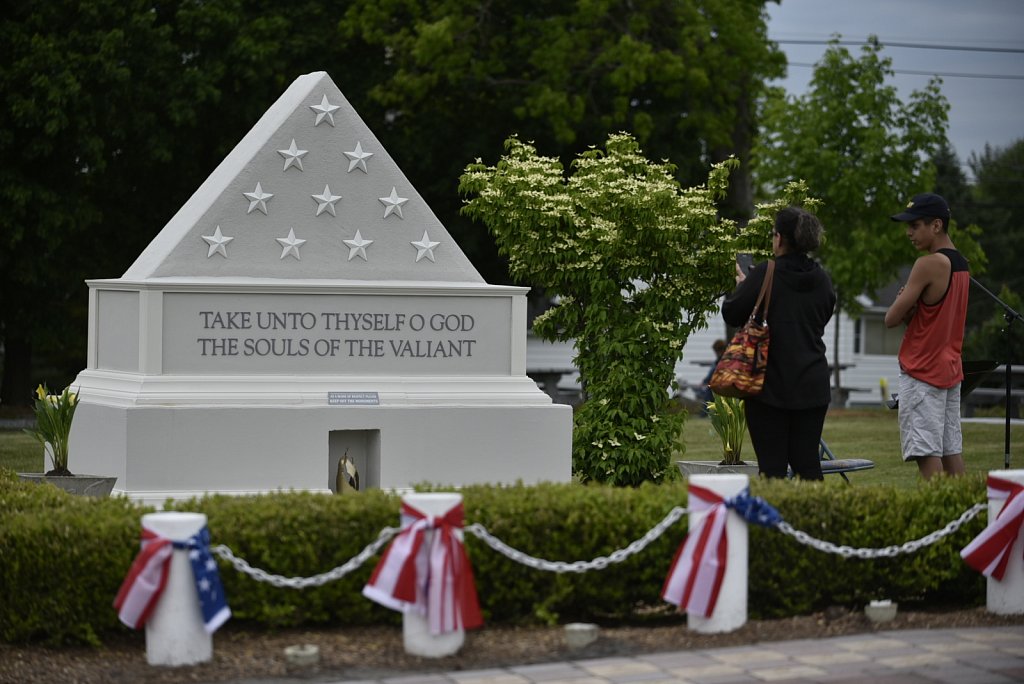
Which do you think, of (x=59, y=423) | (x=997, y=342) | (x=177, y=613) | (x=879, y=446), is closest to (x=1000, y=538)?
(x=177, y=613)

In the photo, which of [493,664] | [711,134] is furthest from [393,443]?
[711,134]

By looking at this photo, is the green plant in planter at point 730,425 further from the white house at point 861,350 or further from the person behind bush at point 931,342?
the white house at point 861,350

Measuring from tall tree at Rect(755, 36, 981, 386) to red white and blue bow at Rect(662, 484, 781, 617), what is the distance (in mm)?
21848

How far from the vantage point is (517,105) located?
27.4 metres

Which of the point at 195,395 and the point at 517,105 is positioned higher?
the point at 517,105

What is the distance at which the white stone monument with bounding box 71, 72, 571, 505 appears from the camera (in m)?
10.1

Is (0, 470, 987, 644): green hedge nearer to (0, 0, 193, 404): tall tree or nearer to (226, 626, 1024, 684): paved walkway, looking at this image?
(226, 626, 1024, 684): paved walkway

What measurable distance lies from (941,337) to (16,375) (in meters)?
22.6

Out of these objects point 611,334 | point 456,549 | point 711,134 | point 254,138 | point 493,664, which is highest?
point 711,134

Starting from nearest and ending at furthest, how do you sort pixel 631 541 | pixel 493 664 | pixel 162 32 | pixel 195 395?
pixel 493 664, pixel 631 541, pixel 195 395, pixel 162 32

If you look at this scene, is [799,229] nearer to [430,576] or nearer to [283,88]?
[430,576]

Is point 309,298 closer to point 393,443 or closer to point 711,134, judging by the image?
point 393,443

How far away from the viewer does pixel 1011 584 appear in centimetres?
710

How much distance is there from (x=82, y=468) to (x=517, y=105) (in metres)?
18.0
